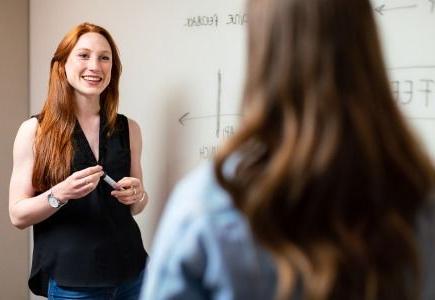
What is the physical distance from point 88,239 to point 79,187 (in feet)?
0.60

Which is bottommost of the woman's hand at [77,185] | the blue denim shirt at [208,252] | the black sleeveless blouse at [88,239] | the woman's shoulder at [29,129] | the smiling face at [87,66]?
the black sleeveless blouse at [88,239]

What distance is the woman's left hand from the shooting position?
1.46 meters

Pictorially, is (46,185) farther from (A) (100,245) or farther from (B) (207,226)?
(B) (207,226)

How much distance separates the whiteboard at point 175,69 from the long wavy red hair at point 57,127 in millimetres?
227

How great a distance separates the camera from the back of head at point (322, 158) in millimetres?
521

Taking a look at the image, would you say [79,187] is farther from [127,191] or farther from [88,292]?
[88,292]

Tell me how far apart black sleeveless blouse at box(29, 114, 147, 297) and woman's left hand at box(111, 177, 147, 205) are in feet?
0.14

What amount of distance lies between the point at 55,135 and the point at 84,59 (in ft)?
0.85

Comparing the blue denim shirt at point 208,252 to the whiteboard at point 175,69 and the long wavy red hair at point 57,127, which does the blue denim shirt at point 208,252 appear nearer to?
the whiteboard at point 175,69

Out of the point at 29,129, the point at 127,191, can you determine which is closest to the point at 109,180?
the point at 127,191

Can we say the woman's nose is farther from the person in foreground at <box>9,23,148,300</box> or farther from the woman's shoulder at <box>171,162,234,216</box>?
the woman's shoulder at <box>171,162,234,216</box>

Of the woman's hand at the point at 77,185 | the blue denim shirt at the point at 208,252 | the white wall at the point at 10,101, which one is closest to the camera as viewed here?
the blue denim shirt at the point at 208,252

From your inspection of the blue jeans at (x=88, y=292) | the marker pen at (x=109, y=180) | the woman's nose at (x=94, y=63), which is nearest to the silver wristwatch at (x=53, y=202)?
the marker pen at (x=109, y=180)

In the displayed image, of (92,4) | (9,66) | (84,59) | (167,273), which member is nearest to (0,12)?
(9,66)
